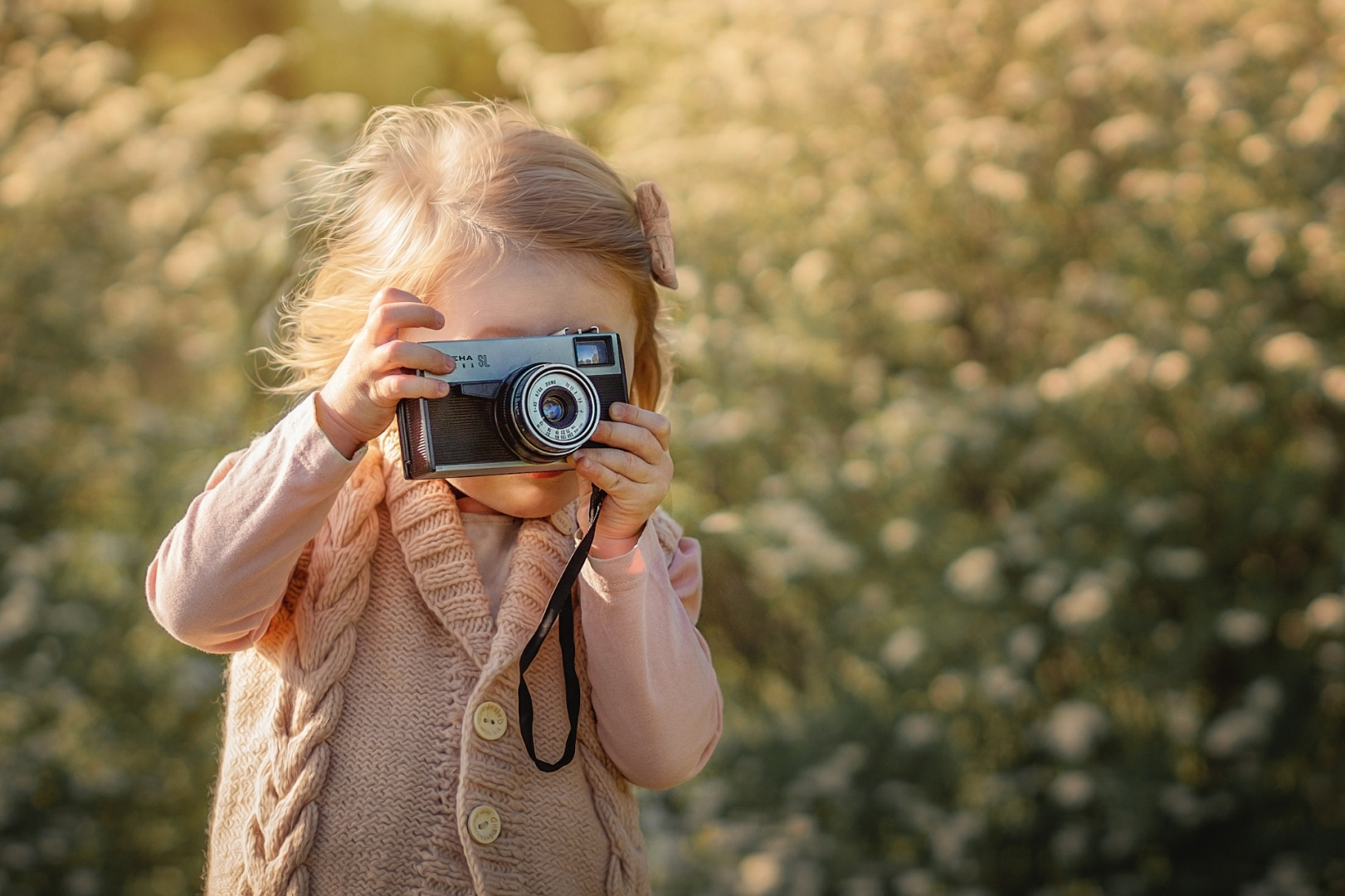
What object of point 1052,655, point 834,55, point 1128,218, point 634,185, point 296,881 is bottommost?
point 296,881

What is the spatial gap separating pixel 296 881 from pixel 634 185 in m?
0.83

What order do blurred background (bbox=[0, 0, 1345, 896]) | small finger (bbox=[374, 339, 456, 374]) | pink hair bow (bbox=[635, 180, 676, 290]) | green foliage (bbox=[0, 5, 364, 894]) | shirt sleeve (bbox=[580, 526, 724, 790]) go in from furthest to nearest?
blurred background (bbox=[0, 0, 1345, 896])
green foliage (bbox=[0, 5, 364, 894])
pink hair bow (bbox=[635, 180, 676, 290])
shirt sleeve (bbox=[580, 526, 724, 790])
small finger (bbox=[374, 339, 456, 374])

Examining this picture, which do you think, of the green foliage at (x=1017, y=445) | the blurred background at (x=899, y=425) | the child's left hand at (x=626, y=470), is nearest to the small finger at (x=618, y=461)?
the child's left hand at (x=626, y=470)

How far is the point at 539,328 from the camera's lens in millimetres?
1128

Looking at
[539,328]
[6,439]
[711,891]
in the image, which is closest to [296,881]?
[539,328]

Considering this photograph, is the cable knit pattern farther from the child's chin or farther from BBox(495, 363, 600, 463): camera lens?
BBox(495, 363, 600, 463): camera lens

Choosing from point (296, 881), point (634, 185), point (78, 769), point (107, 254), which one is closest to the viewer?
point (296, 881)

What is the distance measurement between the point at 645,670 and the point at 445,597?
0.21 meters

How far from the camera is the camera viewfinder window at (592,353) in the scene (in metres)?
1.08

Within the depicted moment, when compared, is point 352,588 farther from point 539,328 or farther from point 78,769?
point 78,769

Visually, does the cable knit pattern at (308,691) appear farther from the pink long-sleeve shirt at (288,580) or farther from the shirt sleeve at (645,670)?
the shirt sleeve at (645,670)

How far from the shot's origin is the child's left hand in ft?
3.53

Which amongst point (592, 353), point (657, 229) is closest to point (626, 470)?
point (592, 353)

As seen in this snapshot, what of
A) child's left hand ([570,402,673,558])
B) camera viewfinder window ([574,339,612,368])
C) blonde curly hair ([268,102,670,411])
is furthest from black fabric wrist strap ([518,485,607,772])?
blonde curly hair ([268,102,670,411])
